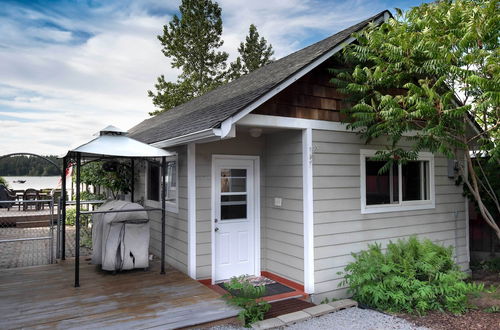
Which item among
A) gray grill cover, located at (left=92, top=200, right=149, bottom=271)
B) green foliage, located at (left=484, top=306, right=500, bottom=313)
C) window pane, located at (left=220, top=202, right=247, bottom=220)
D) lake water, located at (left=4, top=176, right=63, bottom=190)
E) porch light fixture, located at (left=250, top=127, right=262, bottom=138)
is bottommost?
green foliage, located at (left=484, top=306, right=500, bottom=313)

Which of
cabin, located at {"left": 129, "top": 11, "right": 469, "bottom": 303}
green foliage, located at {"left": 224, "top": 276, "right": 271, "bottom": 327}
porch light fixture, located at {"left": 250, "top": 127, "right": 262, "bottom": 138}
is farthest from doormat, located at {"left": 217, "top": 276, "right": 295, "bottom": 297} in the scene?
porch light fixture, located at {"left": 250, "top": 127, "right": 262, "bottom": 138}

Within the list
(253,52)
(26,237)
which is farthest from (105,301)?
(253,52)

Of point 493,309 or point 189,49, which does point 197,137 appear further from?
point 189,49

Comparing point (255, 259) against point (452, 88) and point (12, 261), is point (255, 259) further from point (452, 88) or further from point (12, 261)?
point (12, 261)

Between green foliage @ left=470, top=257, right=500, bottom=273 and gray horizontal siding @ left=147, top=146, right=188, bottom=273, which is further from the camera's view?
green foliage @ left=470, top=257, right=500, bottom=273

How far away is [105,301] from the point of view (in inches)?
172

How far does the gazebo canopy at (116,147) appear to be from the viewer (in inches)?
197

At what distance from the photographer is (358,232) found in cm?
570

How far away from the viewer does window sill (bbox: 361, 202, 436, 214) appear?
5.80 metres

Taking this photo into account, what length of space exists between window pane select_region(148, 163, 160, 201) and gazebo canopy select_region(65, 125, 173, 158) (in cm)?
164

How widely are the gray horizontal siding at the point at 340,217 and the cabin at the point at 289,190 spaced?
17 millimetres

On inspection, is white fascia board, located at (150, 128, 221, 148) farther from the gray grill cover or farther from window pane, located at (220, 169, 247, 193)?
the gray grill cover

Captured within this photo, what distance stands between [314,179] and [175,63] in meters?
18.0

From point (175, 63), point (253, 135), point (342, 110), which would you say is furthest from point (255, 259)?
point (175, 63)
